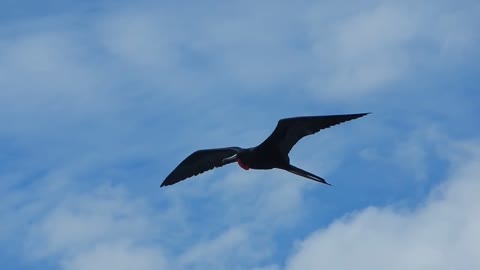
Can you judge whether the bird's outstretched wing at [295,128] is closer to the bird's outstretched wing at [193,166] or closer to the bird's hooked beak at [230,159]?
the bird's hooked beak at [230,159]

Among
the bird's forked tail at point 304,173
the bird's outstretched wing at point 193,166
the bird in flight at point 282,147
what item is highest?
the bird's outstretched wing at point 193,166

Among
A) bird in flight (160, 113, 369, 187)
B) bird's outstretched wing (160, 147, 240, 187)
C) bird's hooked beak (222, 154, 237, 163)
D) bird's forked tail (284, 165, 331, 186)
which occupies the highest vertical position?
bird's outstretched wing (160, 147, 240, 187)

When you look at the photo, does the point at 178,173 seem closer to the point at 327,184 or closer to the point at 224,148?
the point at 224,148

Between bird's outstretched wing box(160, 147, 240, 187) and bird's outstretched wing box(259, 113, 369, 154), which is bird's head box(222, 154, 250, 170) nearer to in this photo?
bird's outstretched wing box(259, 113, 369, 154)

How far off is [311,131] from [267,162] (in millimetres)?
1012

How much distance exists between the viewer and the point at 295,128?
640 inches

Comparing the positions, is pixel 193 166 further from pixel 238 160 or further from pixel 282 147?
pixel 282 147

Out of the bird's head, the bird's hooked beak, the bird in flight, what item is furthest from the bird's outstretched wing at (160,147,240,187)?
the bird's head

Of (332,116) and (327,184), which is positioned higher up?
(332,116)

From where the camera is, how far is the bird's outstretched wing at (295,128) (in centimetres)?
1566

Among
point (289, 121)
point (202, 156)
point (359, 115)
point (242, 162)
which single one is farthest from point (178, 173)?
point (359, 115)

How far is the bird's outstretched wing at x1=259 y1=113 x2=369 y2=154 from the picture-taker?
51.4ft

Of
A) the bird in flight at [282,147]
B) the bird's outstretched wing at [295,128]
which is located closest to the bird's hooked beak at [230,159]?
the bird in flight at [282,147]

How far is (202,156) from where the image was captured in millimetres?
18312
